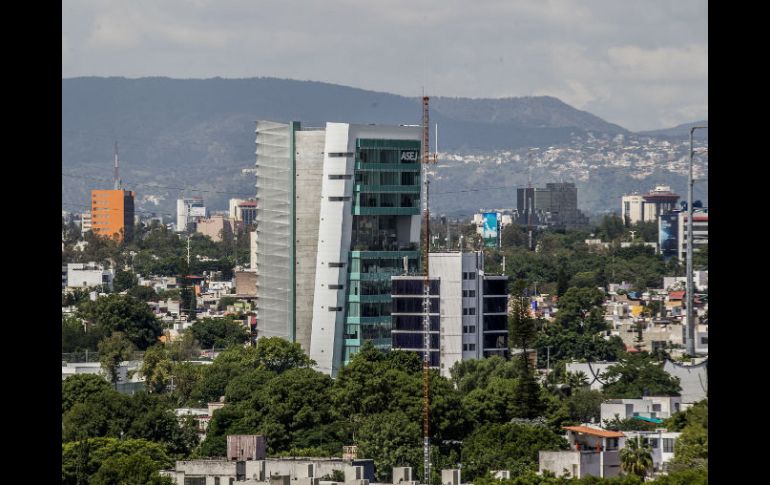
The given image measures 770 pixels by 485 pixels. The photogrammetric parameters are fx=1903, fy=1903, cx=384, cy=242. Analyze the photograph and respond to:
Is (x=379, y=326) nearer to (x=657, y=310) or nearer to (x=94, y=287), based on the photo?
(x=657, y=310)

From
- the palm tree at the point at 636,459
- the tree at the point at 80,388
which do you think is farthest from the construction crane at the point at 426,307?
the tree at the point at 80,388

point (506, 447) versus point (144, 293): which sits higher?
point (144, 293)

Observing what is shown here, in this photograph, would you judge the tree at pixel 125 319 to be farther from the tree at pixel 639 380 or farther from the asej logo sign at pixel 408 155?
the tree at pixel 639 380

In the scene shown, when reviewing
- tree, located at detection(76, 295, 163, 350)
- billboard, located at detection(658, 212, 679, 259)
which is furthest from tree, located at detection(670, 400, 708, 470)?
billboard, located at detection(658, 212, 679, 259)

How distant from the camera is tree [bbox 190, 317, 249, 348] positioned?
2522 inches

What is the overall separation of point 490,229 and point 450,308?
1771 inches

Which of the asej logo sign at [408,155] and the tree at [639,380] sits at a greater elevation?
the asej logo sign at [408,155]

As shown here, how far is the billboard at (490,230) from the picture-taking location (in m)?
88.1

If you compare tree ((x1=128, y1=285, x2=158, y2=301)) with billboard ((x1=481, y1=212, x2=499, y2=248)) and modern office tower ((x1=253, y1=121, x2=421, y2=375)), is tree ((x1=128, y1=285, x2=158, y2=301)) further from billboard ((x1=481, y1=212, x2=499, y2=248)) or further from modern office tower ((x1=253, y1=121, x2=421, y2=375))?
modern office tower ((x1=253, y1=121, x2=421, y2=375))

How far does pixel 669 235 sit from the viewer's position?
103625 mm

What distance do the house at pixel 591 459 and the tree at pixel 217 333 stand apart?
Result: 3540 cm

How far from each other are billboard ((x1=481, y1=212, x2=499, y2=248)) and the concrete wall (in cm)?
3986

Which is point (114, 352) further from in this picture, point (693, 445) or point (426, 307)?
point (693, 445)

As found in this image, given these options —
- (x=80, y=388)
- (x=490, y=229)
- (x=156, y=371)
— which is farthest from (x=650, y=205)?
(x=80, y=388)
